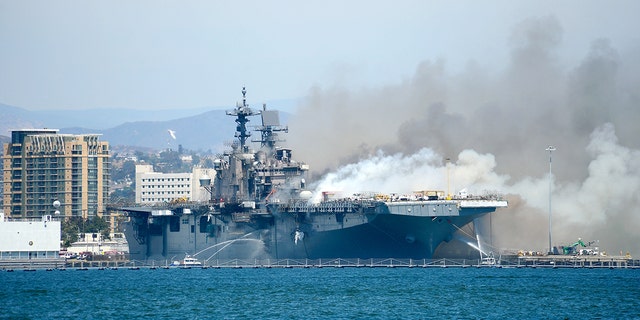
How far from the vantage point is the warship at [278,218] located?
7450cm

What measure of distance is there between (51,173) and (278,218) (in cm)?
6534

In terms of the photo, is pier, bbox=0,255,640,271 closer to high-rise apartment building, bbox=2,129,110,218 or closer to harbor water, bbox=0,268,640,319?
harbor water, bbox=0,268,640,319

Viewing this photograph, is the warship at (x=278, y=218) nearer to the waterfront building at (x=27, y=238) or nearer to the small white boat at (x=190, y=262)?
the small white boat at (x=190, y=262)

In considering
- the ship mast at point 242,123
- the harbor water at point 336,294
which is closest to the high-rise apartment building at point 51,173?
the ship mast at point 242,123

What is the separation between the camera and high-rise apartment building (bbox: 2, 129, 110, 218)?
139125 mm

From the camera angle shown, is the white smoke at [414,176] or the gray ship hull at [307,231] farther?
the white smoke at [414,176]

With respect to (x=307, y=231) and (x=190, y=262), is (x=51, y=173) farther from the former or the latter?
(x=307, y=231)

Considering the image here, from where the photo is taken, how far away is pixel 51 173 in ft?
461

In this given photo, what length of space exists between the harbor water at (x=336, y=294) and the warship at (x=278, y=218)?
217 centimetres

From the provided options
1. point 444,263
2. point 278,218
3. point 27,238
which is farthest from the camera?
point 27,238

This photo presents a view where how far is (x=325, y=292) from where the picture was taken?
59562mm

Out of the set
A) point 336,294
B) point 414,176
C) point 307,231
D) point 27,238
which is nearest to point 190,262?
point 307,231

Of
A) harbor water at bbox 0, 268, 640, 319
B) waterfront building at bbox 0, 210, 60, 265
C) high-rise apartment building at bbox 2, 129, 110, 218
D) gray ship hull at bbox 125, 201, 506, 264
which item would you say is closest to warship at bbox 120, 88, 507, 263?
gray ship hull at bbox 125, 201, 506, 264

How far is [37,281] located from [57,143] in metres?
67.9
